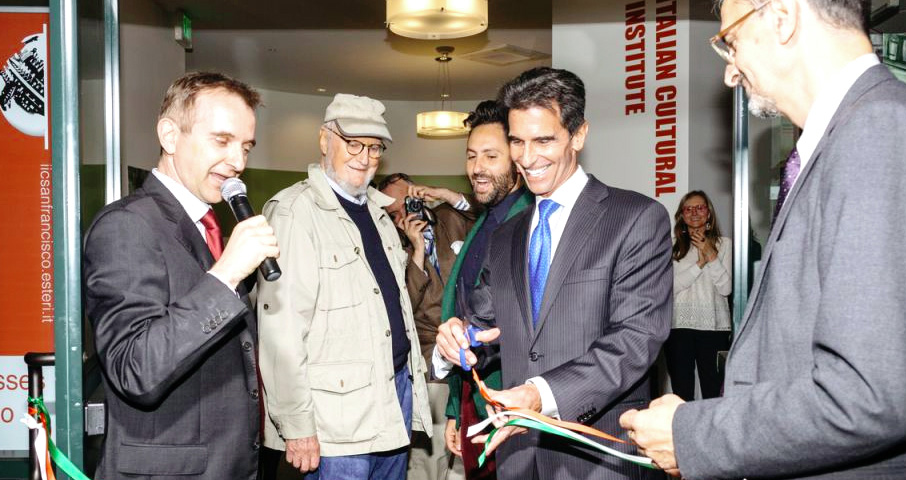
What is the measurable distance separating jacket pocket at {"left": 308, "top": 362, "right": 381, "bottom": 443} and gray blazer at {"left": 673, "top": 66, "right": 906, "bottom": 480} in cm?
170

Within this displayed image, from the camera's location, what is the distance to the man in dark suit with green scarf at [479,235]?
2.84 meters

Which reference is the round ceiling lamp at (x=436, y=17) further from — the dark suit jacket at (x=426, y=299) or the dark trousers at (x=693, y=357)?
the dark trousers at (x=693, y=357)

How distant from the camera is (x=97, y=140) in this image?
6.57 feet

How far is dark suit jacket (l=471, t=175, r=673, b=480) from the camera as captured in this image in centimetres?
201

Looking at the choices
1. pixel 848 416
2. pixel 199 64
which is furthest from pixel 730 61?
pixel 199 64

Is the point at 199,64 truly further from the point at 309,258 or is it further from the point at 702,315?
the point at 309,258

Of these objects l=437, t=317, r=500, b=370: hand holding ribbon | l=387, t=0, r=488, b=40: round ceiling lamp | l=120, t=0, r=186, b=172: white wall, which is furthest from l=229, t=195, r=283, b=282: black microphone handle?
l=120, t=0, r=186, b=172: white wall

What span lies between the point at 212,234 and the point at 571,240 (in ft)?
3.31

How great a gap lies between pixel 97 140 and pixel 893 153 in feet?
6.06

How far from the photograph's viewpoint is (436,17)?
18.6 ft

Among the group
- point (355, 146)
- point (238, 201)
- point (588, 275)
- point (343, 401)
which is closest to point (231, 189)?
point (238, 201)

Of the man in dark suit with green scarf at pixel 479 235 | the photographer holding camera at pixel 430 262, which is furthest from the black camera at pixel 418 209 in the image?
the man in dark suit with green scarf at pixel 479 235

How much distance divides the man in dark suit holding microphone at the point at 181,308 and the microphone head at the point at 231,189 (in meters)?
0.07

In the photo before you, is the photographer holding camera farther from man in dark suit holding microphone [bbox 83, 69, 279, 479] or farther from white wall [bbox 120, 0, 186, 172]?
white wall [bbox 120, 0, 186, 172]
